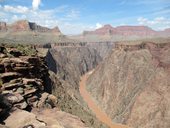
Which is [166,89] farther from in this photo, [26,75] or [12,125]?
[12,125]

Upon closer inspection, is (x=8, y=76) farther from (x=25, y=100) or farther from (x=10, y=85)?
(x=25, y=100)

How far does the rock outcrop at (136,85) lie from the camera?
236 ft

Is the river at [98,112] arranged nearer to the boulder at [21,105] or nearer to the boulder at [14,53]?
the boulder at [14,53]

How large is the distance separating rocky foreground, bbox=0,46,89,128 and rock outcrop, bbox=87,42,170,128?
41839mm

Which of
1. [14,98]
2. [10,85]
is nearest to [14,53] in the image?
[10,85]

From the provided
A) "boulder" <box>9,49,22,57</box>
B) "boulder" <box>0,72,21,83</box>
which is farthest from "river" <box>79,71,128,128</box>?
"boulder" <box>0,72,21,83</box>

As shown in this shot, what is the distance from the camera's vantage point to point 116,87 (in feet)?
321

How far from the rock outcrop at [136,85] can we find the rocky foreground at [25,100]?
41839 mm

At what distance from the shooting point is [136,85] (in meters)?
89.6

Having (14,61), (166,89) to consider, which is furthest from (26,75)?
(166,89)

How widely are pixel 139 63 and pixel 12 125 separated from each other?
82.4 metres

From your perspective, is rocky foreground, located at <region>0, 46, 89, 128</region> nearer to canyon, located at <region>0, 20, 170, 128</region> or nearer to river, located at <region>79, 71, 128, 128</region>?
canyon, located at <region>0, 20, 170, 128</region>

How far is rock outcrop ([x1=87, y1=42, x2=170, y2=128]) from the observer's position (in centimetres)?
7188

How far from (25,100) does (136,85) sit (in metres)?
66.3
